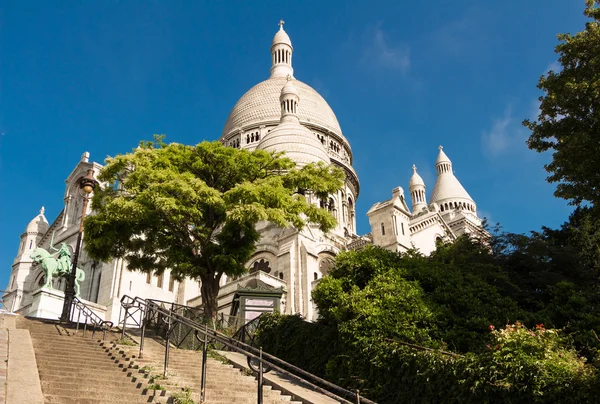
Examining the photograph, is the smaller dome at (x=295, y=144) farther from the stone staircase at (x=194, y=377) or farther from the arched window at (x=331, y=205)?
the stone staircase at (x=194, y=377)

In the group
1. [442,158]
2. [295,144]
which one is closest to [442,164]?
[442,158]

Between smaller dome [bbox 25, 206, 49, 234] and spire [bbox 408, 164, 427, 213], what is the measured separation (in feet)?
140

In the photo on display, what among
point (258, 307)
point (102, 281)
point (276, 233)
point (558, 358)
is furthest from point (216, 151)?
point (102, 281)

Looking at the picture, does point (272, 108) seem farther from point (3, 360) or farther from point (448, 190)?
point (3, 360)

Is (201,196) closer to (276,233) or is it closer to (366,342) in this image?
(366,342)

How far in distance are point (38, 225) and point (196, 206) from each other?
→ 36.9 m

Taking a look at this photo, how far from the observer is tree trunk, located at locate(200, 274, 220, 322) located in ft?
62.7

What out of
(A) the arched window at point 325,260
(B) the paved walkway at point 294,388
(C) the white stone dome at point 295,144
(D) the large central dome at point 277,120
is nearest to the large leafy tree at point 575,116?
(B) the paved walkway at point 294,388

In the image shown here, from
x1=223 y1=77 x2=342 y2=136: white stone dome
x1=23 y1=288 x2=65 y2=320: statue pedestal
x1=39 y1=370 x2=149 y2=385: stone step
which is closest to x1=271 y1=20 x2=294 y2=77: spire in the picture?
x1=223 y1=77 x2=342 y2=136: white stone dome

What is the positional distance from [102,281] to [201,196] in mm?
21029

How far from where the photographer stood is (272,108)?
7469 cm

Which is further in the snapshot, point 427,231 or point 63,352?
point 427,231

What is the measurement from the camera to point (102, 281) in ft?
122

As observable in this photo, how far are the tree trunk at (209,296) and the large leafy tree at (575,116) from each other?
12.2m
